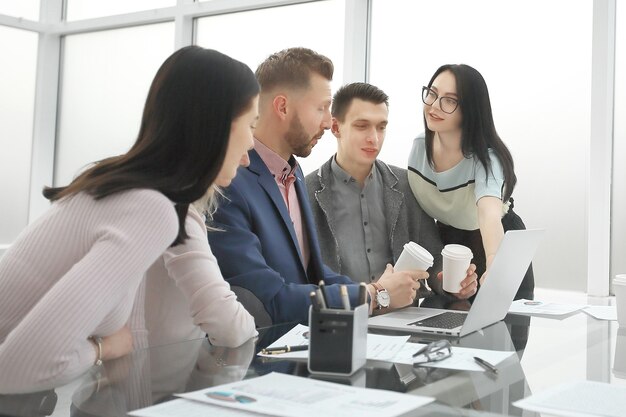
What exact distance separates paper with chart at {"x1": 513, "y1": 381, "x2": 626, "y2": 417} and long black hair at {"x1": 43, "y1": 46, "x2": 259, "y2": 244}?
59 centimetres

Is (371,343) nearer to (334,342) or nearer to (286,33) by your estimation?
(334,342)

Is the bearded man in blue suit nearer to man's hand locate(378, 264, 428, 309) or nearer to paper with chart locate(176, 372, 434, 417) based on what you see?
man's hand locate(378, 264, 428, 309)

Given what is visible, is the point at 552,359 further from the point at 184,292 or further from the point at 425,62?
the point at 425,62

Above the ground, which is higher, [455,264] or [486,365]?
[455,264]

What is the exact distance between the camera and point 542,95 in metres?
3.65

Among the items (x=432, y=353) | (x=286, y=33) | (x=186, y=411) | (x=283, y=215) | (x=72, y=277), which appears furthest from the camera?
(x=286, y=33)

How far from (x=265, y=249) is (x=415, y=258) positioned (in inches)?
14.9

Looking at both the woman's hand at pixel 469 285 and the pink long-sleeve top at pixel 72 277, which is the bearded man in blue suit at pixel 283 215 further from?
the pink long-sleeve top at pixel 72 277

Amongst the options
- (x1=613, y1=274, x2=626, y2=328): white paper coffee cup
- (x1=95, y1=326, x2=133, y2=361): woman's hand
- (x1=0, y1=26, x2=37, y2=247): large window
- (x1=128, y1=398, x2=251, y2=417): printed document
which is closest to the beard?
(x1=613, y1=274, x2=626, y2=328): white paper coffee cup

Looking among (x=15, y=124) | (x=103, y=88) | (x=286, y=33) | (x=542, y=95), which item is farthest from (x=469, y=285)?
(x=15, y=124)

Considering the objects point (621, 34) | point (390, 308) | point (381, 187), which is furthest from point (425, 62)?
point (390, 308)

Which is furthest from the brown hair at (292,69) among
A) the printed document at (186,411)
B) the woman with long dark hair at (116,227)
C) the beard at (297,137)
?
the printed document at (186,411)

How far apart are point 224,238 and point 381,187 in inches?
39.4

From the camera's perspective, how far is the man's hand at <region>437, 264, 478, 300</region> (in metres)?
1.93
